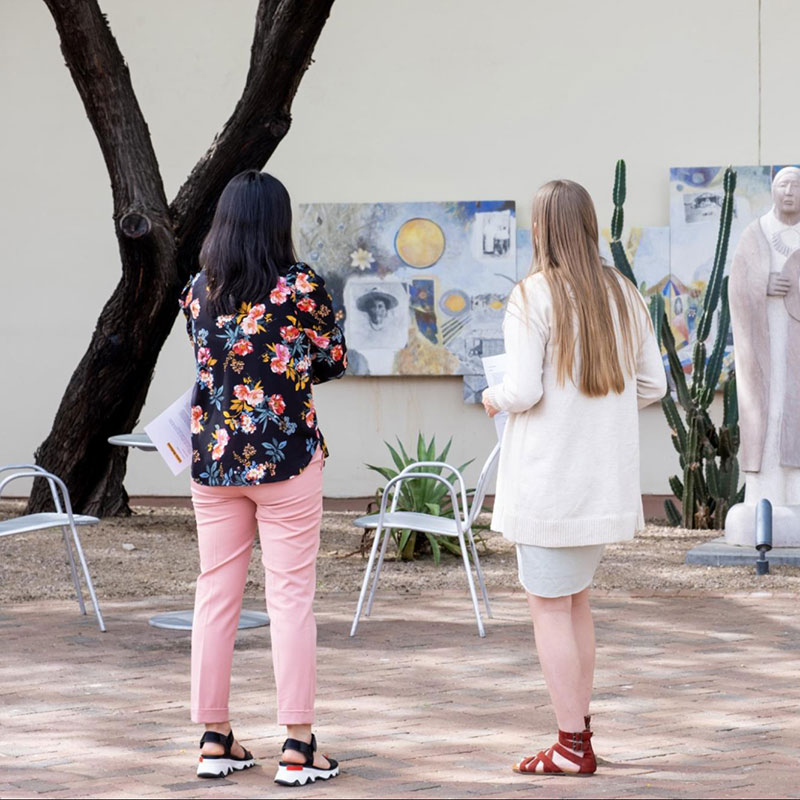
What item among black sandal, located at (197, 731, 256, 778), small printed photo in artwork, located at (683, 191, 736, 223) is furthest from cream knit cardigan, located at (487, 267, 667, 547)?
small printed photo in artwork, located at (683, 191, 736, 223)

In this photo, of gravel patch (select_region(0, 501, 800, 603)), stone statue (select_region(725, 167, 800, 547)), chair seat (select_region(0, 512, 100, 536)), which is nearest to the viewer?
chair seat (select_region(0, 512, 100, 536))

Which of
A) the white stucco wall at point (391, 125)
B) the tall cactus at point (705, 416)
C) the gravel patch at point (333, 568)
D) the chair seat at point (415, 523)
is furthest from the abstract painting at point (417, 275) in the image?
the chair seat at point (415, 523)

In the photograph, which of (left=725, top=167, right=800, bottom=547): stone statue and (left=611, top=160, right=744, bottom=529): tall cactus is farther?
(left=611, top=160, right=744, bottom=529): tall cactus

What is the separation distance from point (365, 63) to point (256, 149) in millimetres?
3403

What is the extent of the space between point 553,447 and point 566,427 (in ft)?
0.21

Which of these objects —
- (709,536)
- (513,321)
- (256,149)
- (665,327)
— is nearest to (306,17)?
(256,149)

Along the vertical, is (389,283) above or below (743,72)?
below

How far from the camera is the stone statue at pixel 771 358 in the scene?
8.09 m

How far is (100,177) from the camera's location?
40.3 feet

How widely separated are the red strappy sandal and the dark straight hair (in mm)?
1456

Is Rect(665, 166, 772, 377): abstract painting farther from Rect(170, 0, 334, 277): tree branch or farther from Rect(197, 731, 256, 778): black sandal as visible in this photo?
Rect(197, 731, 256, 778): black sandal

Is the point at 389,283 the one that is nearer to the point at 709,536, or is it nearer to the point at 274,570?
the point at 709,536

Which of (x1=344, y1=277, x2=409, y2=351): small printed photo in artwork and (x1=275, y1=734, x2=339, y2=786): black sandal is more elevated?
(x1=344, y1=277, x2=409, y2=351): small printed photo in artwork

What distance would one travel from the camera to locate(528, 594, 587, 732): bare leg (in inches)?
148
